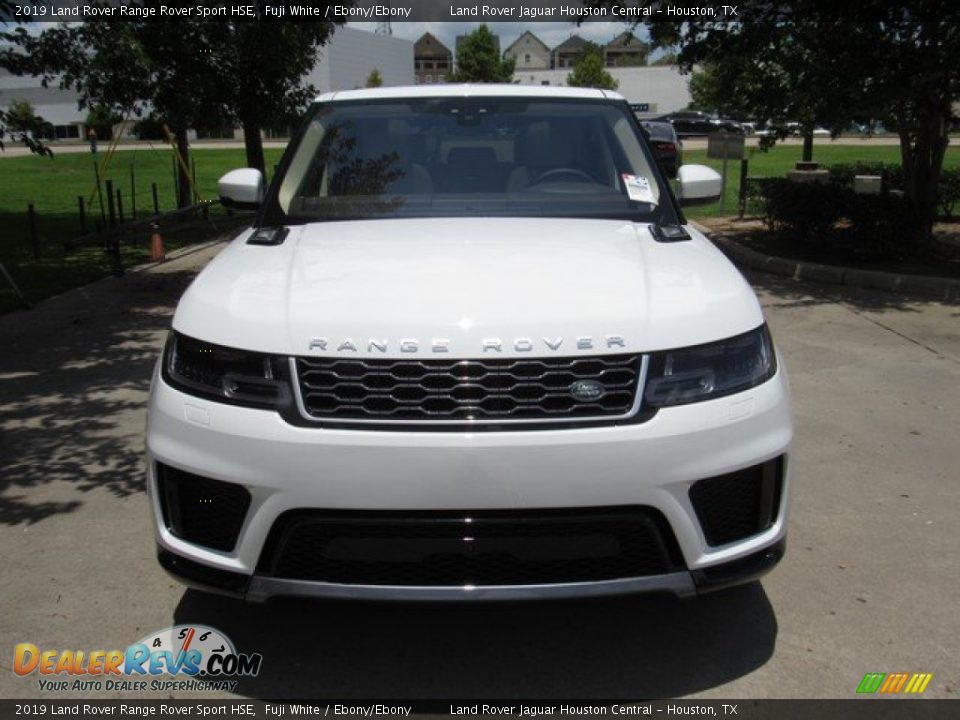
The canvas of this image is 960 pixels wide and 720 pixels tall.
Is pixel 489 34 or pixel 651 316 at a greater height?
pixel 489 34

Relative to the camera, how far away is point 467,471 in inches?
102

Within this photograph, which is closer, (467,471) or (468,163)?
(467,471)

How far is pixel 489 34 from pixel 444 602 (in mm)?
81388

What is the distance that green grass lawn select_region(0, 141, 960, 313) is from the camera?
37.9 feet

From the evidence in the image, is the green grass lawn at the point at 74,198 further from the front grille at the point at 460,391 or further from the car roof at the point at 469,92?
the front grille at the point at 460,391

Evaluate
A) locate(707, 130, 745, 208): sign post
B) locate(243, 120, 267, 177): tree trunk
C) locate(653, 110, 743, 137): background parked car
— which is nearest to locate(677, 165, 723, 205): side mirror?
locate(707, 130, 745, 208): sign post

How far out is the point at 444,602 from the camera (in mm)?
2676

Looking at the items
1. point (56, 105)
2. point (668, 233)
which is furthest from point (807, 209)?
point (56, 105)

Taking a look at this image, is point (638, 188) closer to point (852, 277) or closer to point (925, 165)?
point (852, 277)

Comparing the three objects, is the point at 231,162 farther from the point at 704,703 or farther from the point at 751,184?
the point at 704,703

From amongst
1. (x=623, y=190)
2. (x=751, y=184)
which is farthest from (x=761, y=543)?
(x=751, y=184)

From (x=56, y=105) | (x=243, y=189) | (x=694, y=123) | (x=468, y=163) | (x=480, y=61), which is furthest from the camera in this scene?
(x=56, y=105)

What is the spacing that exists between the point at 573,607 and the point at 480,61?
76.5 m

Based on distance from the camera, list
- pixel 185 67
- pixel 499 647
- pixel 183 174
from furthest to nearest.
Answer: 1. pixel 183 174
2. pixel 185 67
3. pixel 499 647
